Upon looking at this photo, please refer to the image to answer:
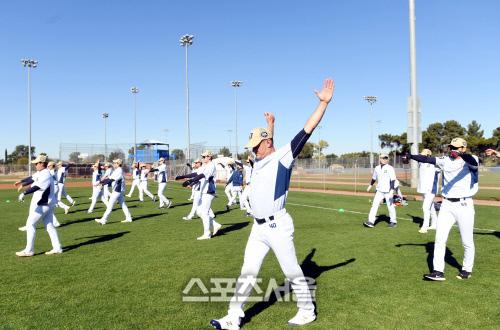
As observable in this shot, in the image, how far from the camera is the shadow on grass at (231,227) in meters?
11.8

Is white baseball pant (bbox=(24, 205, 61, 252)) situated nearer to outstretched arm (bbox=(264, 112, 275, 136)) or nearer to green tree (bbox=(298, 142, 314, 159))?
outstretched arm (bbox=(264, 112, 275, 136))

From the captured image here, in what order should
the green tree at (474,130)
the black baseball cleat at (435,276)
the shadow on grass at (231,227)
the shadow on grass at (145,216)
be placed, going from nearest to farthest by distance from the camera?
1. the black baseball cleat at (435,276)
2. the shadow on grass at (231,227)
3. the shadow on grass at (145,216)
4. the green tree at (474,130)

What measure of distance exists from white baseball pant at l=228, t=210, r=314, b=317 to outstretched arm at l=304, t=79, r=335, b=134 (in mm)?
1001

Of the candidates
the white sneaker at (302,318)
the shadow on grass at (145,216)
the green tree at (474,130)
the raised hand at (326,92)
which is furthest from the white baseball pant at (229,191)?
the green tree at (474,130)

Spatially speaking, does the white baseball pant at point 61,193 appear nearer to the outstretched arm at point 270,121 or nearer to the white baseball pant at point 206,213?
the white baseball pant at point 206,213

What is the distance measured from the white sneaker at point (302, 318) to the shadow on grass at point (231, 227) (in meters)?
6.81

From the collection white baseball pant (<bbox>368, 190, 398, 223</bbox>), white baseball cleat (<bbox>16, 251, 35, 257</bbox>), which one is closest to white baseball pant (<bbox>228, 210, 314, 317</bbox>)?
white baseball cleat (<bbox>16, 251, 35, 257</bbox>)

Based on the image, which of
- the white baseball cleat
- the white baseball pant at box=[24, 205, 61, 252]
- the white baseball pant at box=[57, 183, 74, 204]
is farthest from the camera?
the white baseball pant at box=[57, 183, 74, 204]

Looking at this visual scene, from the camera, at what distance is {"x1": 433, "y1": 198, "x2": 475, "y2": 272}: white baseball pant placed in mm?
6477

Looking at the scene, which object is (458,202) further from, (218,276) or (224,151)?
(224,151)

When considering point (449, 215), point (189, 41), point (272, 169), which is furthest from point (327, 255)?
point (189, 41)

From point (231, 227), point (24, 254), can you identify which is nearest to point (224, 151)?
point (231, 227)

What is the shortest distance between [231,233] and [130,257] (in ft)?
12.2

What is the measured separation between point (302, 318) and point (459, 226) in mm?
3413
